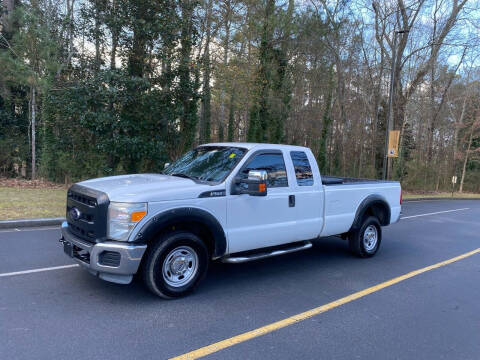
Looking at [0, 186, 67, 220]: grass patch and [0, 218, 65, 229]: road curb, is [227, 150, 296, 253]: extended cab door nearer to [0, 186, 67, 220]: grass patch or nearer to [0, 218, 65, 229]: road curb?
[0, 218, 65, 229]: road curb

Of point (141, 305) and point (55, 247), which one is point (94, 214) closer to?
point (141, 305)

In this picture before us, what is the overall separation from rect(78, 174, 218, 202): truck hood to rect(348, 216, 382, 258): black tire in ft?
11.2

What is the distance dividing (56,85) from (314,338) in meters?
14.5

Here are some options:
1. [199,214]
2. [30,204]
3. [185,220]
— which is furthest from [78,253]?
[30,204]

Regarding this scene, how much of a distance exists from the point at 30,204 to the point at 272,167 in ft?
26.9

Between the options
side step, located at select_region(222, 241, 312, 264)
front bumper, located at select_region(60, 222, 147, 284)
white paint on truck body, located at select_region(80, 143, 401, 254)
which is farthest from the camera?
side step, located at select_region(222, 241, 312, 264)

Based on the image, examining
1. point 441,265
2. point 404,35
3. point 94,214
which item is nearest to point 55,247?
point 94,214

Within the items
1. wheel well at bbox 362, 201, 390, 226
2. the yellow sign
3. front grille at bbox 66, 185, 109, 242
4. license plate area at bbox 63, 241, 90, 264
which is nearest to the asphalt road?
license plate area at bbox 63, 241, 90, 264

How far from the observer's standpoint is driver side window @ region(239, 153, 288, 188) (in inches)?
204

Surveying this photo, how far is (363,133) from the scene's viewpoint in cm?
2911

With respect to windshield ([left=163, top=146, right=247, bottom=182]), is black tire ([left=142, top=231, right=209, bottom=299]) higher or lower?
lower

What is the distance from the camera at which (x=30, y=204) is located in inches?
405

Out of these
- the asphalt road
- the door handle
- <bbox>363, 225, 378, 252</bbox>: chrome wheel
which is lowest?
the asphalt road

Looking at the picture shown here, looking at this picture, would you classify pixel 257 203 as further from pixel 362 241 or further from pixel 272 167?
pixel 362 241
